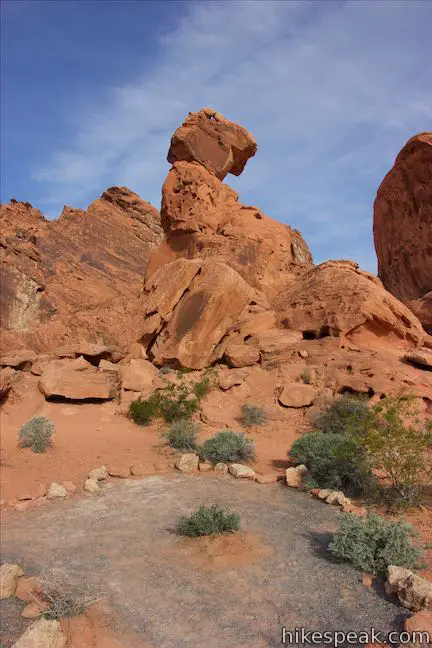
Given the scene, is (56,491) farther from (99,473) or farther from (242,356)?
(242,356)

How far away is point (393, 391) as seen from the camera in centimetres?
1209

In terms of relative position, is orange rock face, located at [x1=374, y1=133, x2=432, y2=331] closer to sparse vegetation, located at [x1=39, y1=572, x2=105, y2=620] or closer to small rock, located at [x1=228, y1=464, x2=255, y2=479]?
small rock, located at [x1=228, y1=464, x2=255, y2=479]

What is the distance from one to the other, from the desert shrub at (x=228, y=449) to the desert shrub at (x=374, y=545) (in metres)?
4.88

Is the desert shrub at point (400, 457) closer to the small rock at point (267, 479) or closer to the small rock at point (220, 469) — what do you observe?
the small rock at point (267, 479)

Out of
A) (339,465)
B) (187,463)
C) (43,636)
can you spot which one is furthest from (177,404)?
(43,636)

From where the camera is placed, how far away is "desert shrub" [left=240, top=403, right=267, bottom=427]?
40.8 ft

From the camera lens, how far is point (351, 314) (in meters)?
15.2

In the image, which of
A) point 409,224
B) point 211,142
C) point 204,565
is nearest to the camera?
point 204,565

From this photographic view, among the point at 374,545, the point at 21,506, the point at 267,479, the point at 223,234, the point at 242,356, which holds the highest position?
the point at 223,234

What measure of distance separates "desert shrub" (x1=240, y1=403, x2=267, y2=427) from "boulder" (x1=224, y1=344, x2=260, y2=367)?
8.78 ft

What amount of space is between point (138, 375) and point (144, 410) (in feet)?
7.22

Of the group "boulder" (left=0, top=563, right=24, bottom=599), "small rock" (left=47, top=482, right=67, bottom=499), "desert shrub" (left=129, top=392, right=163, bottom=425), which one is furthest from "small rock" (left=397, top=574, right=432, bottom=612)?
"desert shrub" (left=129, top=392, right=163, bottom=425)

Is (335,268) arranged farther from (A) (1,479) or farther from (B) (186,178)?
(A) (1,479)

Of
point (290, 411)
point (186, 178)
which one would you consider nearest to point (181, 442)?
point (290, 411)
